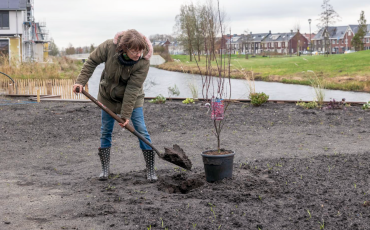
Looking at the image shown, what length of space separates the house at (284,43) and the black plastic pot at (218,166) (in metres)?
102

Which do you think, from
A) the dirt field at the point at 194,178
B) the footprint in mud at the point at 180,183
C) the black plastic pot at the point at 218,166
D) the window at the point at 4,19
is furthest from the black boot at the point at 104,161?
the window at the point at 4,19

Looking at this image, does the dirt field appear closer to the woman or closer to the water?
the woman

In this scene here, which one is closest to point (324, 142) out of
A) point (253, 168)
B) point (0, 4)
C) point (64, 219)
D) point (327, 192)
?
point (253, 168)

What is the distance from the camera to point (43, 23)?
5806 centimetres

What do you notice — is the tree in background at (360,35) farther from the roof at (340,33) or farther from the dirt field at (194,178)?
the dirt field at (194,178)

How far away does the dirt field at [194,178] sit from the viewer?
333cm

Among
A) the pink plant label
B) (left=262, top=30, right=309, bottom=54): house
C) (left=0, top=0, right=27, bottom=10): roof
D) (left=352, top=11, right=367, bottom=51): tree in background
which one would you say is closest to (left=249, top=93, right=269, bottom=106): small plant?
the pink plant label

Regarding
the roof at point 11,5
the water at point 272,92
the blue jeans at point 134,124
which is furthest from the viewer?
the roof at point 11,5

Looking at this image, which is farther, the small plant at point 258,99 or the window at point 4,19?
the window at point 4,19

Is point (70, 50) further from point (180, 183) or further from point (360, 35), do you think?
point (180, 183)

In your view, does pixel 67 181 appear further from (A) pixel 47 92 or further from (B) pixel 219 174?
(A) pixel 47 92

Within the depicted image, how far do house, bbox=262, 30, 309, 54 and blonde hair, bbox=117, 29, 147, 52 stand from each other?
337 feet

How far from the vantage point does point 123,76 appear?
4.32 m

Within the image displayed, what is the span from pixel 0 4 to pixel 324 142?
42.9m
